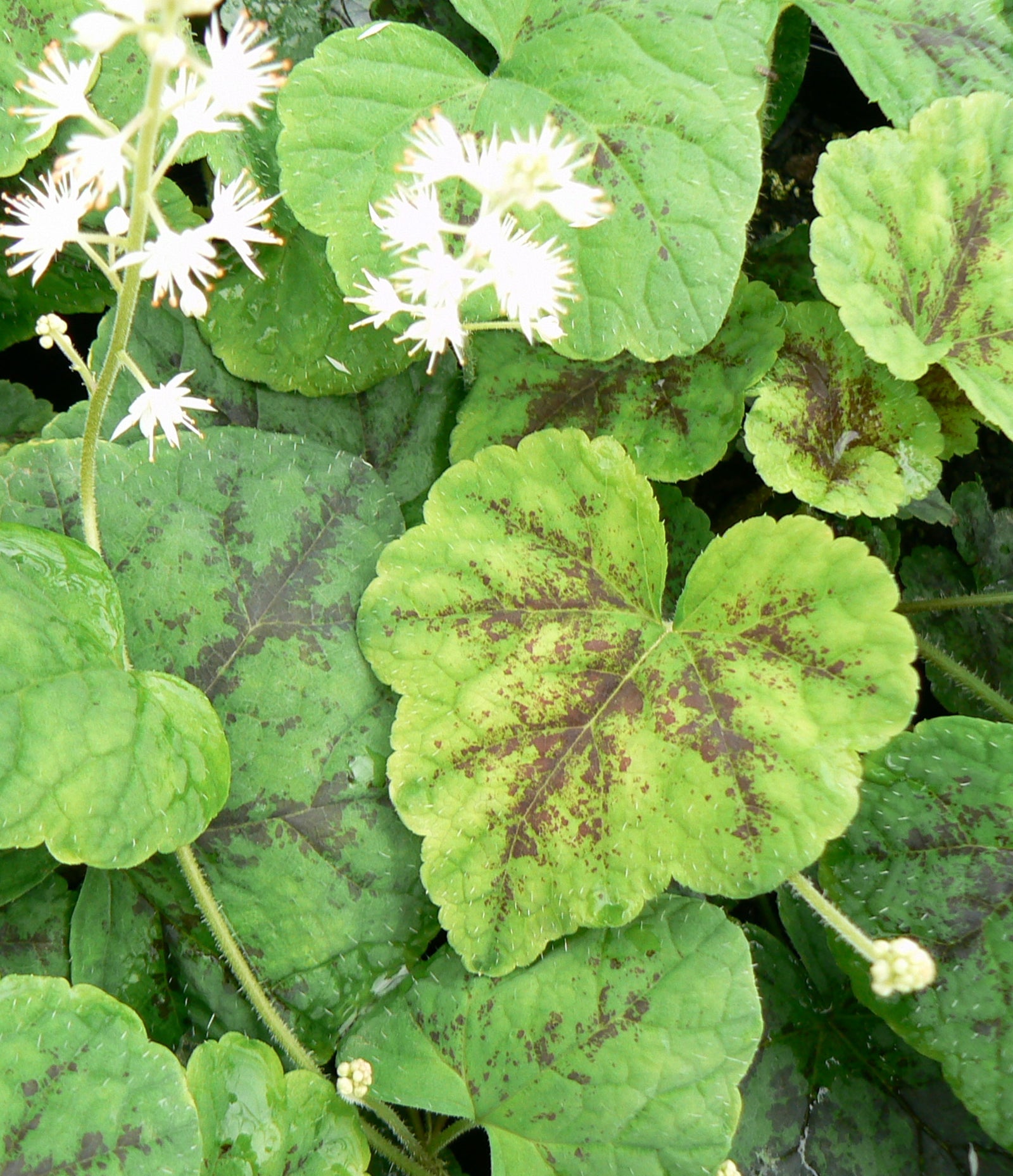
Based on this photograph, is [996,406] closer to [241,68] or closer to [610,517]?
[610,517]

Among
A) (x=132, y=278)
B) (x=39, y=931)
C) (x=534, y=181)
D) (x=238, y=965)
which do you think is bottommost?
(x=39, y=931)

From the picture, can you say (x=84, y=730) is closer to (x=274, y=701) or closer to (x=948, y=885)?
(x=274, y=701)

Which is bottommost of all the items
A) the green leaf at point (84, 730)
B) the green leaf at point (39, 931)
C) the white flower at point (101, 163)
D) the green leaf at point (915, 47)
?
the green leaf at point (39, 931)

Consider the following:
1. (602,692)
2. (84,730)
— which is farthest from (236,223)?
(602,692)

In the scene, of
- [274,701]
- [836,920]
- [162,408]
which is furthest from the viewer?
[274,701]

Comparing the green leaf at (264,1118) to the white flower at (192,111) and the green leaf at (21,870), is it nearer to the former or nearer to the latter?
the green leaf at (21,870)

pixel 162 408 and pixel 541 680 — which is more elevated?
pixel 162 408

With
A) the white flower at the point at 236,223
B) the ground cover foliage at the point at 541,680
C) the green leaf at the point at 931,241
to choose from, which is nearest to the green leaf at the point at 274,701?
the ground cover foliage at the point at 541,680

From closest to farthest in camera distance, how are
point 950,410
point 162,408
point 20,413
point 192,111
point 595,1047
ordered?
point 192,111, point 162,408, point 595,1047, point 950,410, point 20,413
